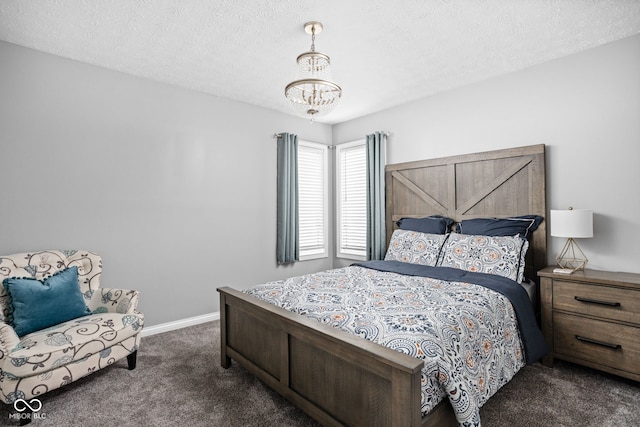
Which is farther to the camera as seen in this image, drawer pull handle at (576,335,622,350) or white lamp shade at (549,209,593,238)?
white lamp shade at (549,209,593,238)

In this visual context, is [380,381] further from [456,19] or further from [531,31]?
[531,31]

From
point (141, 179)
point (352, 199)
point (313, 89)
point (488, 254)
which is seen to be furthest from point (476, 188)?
point (141, 179)

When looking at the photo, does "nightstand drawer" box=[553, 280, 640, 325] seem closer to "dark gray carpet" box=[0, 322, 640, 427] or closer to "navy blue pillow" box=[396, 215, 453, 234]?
"dark gray carpet" box=[0, 322, 640, 427]

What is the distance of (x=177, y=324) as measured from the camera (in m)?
3.68

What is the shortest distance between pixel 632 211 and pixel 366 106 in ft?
9.56

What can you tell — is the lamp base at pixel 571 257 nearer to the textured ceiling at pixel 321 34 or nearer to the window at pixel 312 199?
the textured ceiling at pixel 321 34

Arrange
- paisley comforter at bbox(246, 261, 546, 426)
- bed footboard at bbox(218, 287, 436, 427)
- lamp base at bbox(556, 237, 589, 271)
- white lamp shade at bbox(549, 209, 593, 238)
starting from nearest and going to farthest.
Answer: bed footboard at bbox(218, 287, 436, 427) < paisley comforter at bbox(246, 261, 546, 426) < white lamp shade at bbox(549, 209, 593, 238) < lamp base at bbox(556, 237, 589, 271)

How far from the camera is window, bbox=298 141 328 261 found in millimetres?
4895

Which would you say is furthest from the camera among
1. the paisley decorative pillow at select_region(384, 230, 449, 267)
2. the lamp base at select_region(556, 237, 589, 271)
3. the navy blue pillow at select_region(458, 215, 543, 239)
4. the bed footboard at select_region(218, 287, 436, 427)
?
the paisley decorative pillow at select_region(384, 230, 449, 267)

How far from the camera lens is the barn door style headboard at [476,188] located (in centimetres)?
323

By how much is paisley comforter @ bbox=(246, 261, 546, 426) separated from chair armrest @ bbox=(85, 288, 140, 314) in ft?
3.23

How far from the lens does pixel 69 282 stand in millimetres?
2623

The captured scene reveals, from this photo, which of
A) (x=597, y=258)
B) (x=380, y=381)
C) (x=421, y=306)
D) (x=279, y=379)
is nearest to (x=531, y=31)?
(x=597, y=258)

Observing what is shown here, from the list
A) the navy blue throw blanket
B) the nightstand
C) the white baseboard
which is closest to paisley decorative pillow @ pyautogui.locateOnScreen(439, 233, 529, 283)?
the navy blue throw blanket
